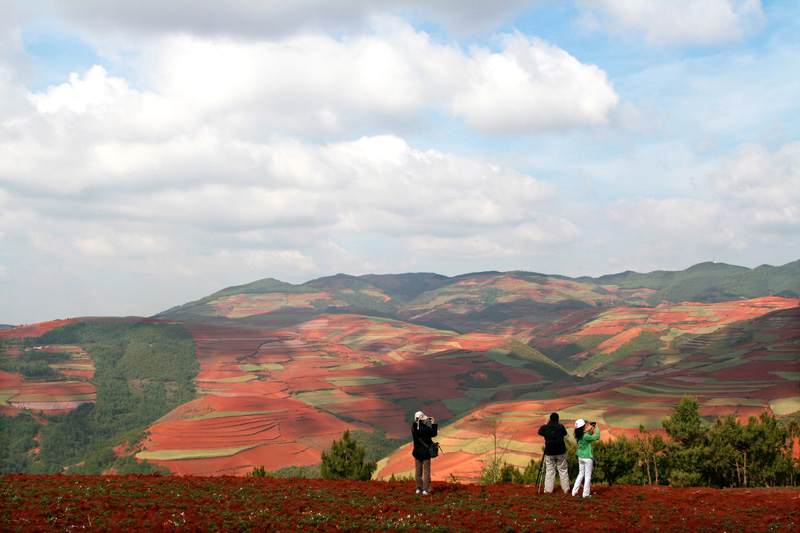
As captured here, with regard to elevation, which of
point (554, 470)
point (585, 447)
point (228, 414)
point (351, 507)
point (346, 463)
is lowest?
point (228, 414)

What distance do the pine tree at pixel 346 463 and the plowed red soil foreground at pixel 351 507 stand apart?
47.5 feet

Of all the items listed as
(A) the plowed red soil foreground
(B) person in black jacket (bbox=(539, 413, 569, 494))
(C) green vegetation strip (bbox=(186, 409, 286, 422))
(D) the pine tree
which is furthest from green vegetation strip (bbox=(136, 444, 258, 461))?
(B) person in black jacket (bbox=(539, 413, 569, 494))

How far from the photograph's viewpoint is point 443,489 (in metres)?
22.9

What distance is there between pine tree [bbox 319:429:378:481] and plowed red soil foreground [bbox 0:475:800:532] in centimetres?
1447

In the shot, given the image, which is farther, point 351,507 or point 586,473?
point 586,473

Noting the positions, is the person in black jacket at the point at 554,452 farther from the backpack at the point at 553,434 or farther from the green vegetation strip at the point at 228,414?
the green vegetation strip at the point at 228,414

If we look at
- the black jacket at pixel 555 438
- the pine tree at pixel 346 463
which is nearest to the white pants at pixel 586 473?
the black jacket at pixel 555 438

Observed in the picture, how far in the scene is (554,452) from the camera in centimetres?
2098

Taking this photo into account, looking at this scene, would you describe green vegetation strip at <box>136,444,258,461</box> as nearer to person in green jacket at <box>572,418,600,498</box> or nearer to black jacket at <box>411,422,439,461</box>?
black jacket at <box>411,422,439,461</box>

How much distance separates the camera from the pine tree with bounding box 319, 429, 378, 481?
38.1 m

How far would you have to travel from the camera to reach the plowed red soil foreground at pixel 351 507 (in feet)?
54.4

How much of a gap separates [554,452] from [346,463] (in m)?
21.7

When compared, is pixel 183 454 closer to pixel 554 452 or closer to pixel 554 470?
pixel 554 470

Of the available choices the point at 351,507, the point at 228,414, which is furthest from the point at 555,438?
the point at 228,414
